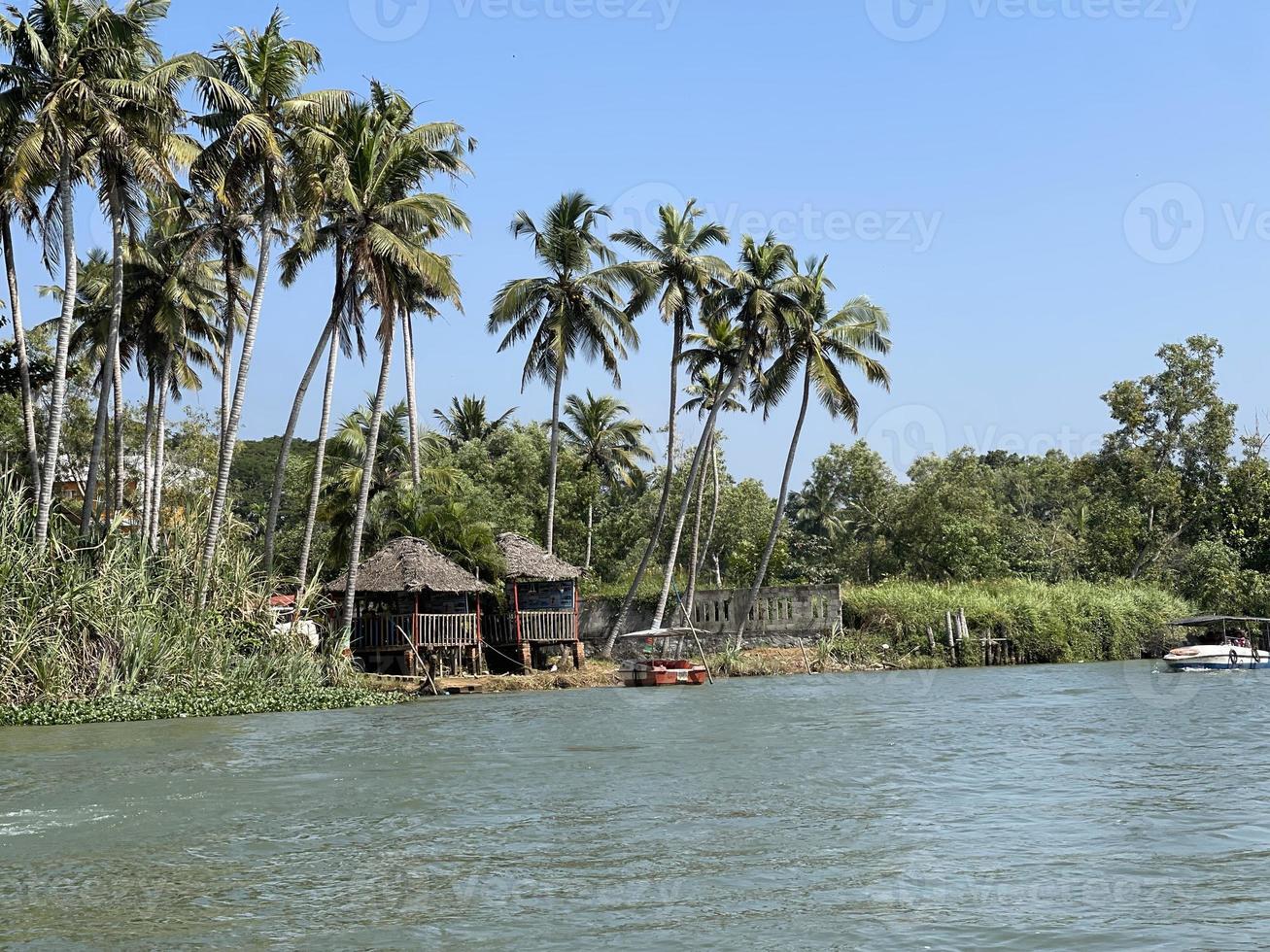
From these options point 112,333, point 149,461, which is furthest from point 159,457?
point 112,333

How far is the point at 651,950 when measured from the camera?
7.88 metres

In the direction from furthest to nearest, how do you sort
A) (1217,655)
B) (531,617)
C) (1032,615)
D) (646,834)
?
1. (1032,615)
2. (1217,655)
3. (531,617)
4. (646,834)

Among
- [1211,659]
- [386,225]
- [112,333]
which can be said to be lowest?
[1211,659]

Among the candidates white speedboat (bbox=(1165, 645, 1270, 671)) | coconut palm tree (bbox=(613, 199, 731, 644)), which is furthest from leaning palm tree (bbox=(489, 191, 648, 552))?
white speedboat (bbox=(1165, 645, 1270, 671))

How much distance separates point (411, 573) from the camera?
32.3 meters

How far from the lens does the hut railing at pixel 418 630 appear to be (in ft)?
109

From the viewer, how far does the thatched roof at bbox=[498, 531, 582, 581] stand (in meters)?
35.0

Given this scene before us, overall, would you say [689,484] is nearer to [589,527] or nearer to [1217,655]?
[589,527]

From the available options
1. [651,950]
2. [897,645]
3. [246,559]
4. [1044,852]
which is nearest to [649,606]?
[897,645]

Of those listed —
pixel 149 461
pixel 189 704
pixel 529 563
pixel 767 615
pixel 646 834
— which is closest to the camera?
pixel 646 834

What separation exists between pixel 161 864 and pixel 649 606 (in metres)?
31.9

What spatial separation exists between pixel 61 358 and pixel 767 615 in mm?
23608

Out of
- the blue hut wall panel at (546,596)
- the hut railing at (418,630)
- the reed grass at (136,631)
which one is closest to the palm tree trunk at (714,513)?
the blue hut wall panel at (546,596)

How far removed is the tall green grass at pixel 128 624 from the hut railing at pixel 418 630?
4514 millimetres
